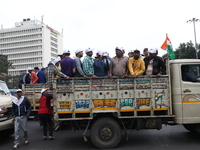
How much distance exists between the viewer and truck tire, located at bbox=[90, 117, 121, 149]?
222 inches

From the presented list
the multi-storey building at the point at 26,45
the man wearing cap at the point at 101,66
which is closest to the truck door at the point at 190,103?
the man wearing cap at the point at 101,66

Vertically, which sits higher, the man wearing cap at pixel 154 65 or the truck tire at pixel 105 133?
the man wearing cap at pixel 154 65

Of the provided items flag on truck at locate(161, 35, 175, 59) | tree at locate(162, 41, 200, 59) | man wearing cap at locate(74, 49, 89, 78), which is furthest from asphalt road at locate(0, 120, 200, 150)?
tree at locate(162, 41, 200, 59)

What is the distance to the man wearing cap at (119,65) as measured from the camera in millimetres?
6062

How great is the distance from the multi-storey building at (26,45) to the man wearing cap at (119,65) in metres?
114

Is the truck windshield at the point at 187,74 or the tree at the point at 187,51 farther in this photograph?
the tree at the point at 187,51

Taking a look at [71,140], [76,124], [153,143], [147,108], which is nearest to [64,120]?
[76,124]

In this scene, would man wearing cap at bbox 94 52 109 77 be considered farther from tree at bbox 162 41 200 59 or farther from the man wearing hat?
tree at bbox 162 41 200 59

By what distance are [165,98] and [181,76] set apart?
75 cm

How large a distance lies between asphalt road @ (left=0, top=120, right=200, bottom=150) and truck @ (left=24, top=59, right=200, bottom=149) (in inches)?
22.0

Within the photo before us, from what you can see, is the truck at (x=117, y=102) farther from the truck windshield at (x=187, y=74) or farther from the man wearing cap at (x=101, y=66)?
the man wearing cap at (x=101, y=66)

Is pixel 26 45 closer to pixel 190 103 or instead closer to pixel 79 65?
pixel 79 65

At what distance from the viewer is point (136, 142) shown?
6312 mm

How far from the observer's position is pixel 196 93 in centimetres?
574
